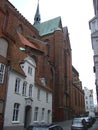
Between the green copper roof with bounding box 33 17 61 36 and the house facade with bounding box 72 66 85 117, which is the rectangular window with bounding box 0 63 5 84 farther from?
the house facade with bounding box 72 66 85 117

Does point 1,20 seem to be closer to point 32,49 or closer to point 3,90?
point 3,90

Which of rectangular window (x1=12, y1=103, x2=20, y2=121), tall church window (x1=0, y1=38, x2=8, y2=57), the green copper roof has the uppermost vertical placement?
the green copper roof

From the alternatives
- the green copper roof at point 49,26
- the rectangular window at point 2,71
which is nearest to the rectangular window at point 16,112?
the rectangular window at point 2,71

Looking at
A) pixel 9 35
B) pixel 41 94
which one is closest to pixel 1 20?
pixel 9 35

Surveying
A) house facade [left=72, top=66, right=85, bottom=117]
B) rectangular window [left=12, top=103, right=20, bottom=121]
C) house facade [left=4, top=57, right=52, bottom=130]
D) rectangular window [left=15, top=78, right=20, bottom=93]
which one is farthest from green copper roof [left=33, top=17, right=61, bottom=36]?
rectangular window [left=12, top=103, right=20, bottom=121]

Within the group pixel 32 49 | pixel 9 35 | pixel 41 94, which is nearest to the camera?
pixel 9 35

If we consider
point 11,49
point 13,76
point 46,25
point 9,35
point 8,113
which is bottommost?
point 8,113

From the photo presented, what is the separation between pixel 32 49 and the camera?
36875 millimetres

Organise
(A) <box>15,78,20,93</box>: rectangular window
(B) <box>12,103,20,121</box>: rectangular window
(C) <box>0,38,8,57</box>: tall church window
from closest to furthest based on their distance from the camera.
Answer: (C) <box>0,38,8,57</box>: tall church window → (B) <box>12,103,20,121</box>: rectangular window → (A) <box>15,78,20,93</box>: rectangular window

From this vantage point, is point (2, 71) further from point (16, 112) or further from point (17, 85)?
point (16, 112)

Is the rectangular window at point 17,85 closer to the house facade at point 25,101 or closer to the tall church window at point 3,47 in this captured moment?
the house facade at point 25,101

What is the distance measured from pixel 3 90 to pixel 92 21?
11341 mm

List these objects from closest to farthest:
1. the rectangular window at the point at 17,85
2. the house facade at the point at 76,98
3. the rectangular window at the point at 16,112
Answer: the rectangular window at the point at 16,112
the rectangular window at the point at 17,85
the house facade at the point at 76,98

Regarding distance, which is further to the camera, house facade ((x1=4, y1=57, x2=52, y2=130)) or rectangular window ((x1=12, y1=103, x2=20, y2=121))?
rectangular window ((x1=12, y1=103, x2=20, y2=121))
